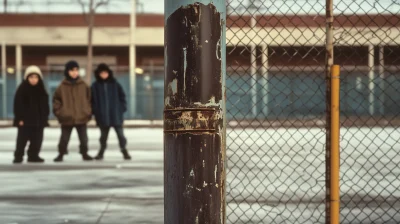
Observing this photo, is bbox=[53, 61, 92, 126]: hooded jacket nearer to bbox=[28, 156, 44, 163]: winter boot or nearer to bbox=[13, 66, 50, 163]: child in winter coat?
bbox=[13, 66, 50, 163]: child in winter coat

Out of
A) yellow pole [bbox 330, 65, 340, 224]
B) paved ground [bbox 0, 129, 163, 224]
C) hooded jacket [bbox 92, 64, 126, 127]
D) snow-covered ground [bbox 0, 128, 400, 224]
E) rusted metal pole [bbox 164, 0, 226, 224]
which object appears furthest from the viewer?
hooded jacket [bbox 92, 64, 126, 127]

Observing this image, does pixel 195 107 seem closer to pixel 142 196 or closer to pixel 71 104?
pixel 142 196

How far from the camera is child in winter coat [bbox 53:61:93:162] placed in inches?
415

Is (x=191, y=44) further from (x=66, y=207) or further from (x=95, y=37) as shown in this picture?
(x=95, y=37)

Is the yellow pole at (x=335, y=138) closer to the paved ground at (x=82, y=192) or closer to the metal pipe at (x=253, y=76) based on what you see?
the metal pipe at (x=253, y=76)

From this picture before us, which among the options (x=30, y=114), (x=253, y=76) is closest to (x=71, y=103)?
(x=30, y=114)

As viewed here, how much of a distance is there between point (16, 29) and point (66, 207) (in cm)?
2713

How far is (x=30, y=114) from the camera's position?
1041 cm

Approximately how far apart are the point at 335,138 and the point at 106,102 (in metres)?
7.56

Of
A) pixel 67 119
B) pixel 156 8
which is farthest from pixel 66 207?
pixel 156 8

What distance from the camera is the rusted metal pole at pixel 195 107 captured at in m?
3.00

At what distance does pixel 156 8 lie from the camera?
30938 mm

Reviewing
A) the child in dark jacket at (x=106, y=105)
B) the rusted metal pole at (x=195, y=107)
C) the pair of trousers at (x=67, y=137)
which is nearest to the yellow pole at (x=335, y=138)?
the rusted metal pole at (x=195, y=107)

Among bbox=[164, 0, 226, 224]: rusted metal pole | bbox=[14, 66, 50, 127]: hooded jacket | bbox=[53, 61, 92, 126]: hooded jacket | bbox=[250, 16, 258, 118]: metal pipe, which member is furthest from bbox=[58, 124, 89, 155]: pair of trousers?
bbox=[164, 0, 226, 224]: rusted metal pole
